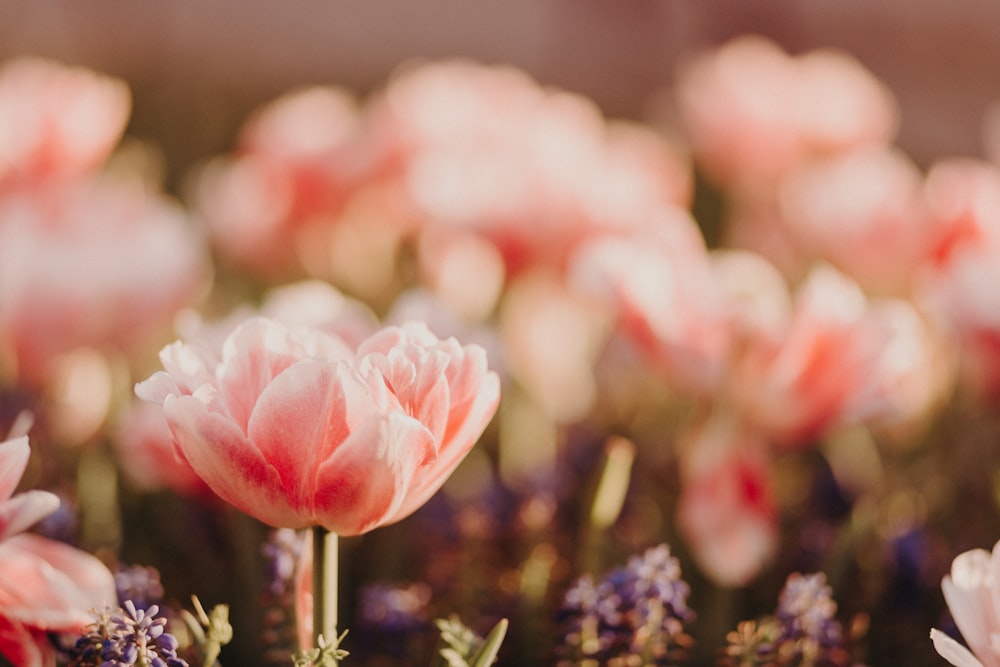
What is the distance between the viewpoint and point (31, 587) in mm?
613

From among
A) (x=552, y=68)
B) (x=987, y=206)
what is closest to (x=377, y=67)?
(x=552, y=68)

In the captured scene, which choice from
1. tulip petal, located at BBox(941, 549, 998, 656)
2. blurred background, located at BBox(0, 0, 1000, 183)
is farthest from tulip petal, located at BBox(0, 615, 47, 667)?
blurred background, located at BBox(0, 0, 1000, 183)

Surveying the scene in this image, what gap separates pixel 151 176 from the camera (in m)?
2.04

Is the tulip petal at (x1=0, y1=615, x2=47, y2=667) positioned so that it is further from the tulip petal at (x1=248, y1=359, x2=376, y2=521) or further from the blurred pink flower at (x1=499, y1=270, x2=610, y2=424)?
the blurred pink flower at (x1=499, y1=270, x2=610, y2=424)

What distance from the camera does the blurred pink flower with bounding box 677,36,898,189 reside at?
5.94 ft

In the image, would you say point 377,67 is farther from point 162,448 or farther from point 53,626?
point 53,626

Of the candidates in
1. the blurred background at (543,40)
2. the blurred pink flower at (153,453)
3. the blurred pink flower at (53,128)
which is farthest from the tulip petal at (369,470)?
the blurred background at (543,40)

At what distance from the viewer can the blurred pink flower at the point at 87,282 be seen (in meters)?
1.04

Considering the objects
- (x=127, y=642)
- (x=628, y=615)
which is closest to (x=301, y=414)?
(x=127, y=642)

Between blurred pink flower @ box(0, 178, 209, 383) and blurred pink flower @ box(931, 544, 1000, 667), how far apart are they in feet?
2.61

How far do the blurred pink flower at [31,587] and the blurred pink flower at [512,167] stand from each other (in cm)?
75

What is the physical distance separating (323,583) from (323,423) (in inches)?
3.6

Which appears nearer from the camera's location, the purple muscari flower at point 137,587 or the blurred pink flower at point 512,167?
the purple muscari flower at point 137,587

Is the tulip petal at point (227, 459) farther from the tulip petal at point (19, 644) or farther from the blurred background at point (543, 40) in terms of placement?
the blurred background at point (543, 40)
